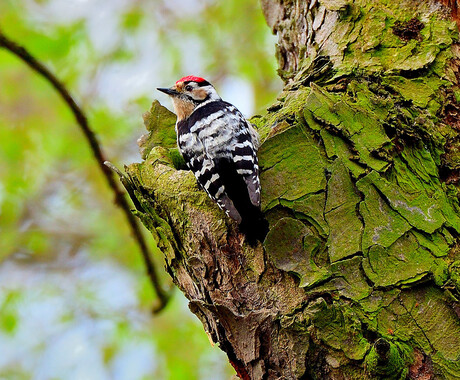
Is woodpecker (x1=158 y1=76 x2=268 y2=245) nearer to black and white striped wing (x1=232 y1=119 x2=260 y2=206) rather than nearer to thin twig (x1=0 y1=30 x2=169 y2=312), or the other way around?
black and white striped wing (x1=232 y1=119 x2=260 y2=206)

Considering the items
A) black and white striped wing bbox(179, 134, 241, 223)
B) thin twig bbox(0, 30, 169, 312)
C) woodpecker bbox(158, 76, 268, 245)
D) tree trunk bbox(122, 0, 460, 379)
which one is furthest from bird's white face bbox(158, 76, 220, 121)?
tree trunk bbox(122, 0, 460, 379)

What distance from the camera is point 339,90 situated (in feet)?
8.82

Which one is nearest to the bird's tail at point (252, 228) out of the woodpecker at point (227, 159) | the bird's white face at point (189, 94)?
Result: the woodpecker at point (227, 159)

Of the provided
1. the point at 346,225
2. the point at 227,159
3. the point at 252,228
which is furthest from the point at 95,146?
the point at 346,225

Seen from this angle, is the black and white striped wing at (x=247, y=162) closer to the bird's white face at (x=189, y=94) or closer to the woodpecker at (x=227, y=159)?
the woodpecker at (x=227, y=159)

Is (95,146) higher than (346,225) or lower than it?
higher

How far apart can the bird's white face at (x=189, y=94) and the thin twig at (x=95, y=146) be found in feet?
2.19

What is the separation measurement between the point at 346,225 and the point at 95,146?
5.70 ft

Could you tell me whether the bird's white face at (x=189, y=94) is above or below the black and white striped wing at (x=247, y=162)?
above

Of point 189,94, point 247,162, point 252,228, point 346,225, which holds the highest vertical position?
point 189,94

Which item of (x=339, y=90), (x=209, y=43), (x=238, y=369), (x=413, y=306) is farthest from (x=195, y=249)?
(x=209, y=43)

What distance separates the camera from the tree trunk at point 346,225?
1.92 metres

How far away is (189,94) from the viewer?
147 inches

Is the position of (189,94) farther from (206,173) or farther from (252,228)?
(252,228)
